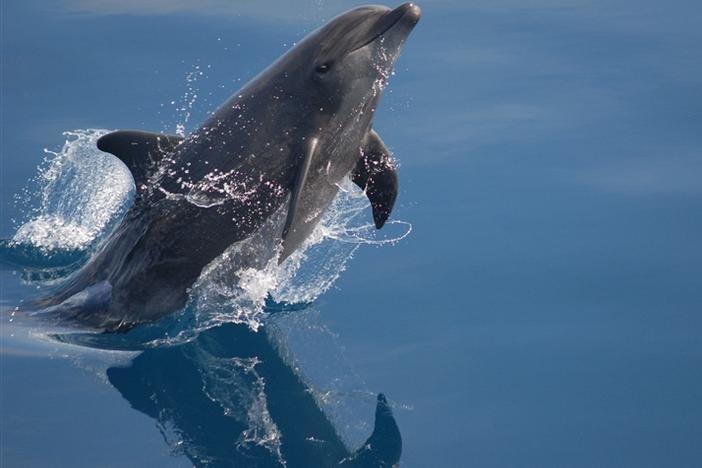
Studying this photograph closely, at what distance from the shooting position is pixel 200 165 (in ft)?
28.0

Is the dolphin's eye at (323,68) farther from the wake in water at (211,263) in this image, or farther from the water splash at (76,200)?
the water splash at (76,200)

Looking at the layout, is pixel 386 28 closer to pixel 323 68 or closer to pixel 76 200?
pixel 323 68

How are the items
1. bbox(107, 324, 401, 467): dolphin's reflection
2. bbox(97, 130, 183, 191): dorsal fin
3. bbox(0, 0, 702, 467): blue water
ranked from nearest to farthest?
bbox(107, 324, 401, 467): dolphin's reflection, bbox(0, 0, 702, 467): blue water, bbox(97, 130, 183, 191): dorsal fin

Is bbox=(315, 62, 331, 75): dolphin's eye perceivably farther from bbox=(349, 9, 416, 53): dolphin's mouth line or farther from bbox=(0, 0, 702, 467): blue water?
bbox=(0, 0, 702, 467): blue water

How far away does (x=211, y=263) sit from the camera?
8523mm

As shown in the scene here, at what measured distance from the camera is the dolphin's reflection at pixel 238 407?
6.97m

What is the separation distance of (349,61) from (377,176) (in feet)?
3.66

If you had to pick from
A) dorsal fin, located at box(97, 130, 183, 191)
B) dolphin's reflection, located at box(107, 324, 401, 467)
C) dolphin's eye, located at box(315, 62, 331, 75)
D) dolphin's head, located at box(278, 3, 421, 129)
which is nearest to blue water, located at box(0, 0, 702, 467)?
dolphin's reflection, located at box(107, 324, 401, 467)

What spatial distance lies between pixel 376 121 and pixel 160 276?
3.99m

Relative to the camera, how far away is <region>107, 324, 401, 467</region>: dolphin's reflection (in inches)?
275

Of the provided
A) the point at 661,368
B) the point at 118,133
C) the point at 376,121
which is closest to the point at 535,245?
the point at 661,368

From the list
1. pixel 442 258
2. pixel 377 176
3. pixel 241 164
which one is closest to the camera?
pixel 241 164

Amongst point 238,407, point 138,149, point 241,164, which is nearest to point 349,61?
point 241,164

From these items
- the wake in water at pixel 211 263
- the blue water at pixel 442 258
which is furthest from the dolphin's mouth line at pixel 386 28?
the blue water at pixel 442 258
